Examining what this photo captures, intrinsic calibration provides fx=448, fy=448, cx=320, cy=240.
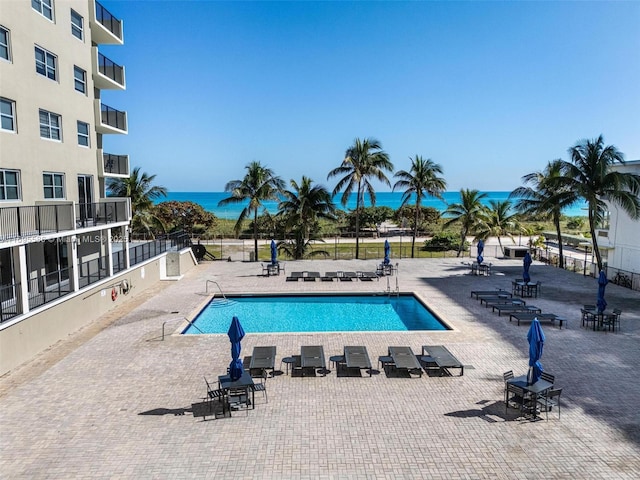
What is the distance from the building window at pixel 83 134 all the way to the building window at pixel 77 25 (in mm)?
3975

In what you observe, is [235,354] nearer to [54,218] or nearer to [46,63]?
[54,218]

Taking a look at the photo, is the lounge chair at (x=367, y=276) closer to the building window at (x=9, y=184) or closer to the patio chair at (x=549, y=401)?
the patio chair at (x=549, y=401)

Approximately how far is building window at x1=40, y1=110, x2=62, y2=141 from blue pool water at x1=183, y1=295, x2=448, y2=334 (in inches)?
383

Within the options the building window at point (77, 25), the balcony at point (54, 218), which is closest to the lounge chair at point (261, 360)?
the balcony at point (54, 218)

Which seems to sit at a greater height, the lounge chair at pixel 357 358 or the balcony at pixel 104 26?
the balcony at pixel 104 26

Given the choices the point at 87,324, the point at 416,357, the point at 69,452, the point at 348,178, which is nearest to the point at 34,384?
the point at 69,452

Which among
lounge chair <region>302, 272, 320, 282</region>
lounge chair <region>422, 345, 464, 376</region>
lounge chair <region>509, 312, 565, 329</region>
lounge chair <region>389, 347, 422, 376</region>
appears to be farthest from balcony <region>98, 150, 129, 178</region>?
lounge chair <region>509, 312, 565, 329</region>

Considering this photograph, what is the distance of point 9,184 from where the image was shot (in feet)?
53.2

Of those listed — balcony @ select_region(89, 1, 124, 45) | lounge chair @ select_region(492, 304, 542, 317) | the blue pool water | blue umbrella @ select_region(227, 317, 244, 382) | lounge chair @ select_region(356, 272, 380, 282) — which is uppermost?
balcony @ select_region(89, 1, 124, 45)

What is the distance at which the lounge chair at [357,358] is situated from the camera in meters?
13.0

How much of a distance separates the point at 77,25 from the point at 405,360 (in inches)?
811

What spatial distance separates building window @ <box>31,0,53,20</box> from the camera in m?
17.3

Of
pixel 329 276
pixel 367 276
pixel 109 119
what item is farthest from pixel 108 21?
pixel 367 276

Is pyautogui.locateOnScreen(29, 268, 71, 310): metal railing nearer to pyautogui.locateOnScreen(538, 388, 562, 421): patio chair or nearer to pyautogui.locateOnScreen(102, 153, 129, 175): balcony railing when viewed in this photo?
pyautogui.locateOnScreen(102, 153, 129, 175): balcony railing
